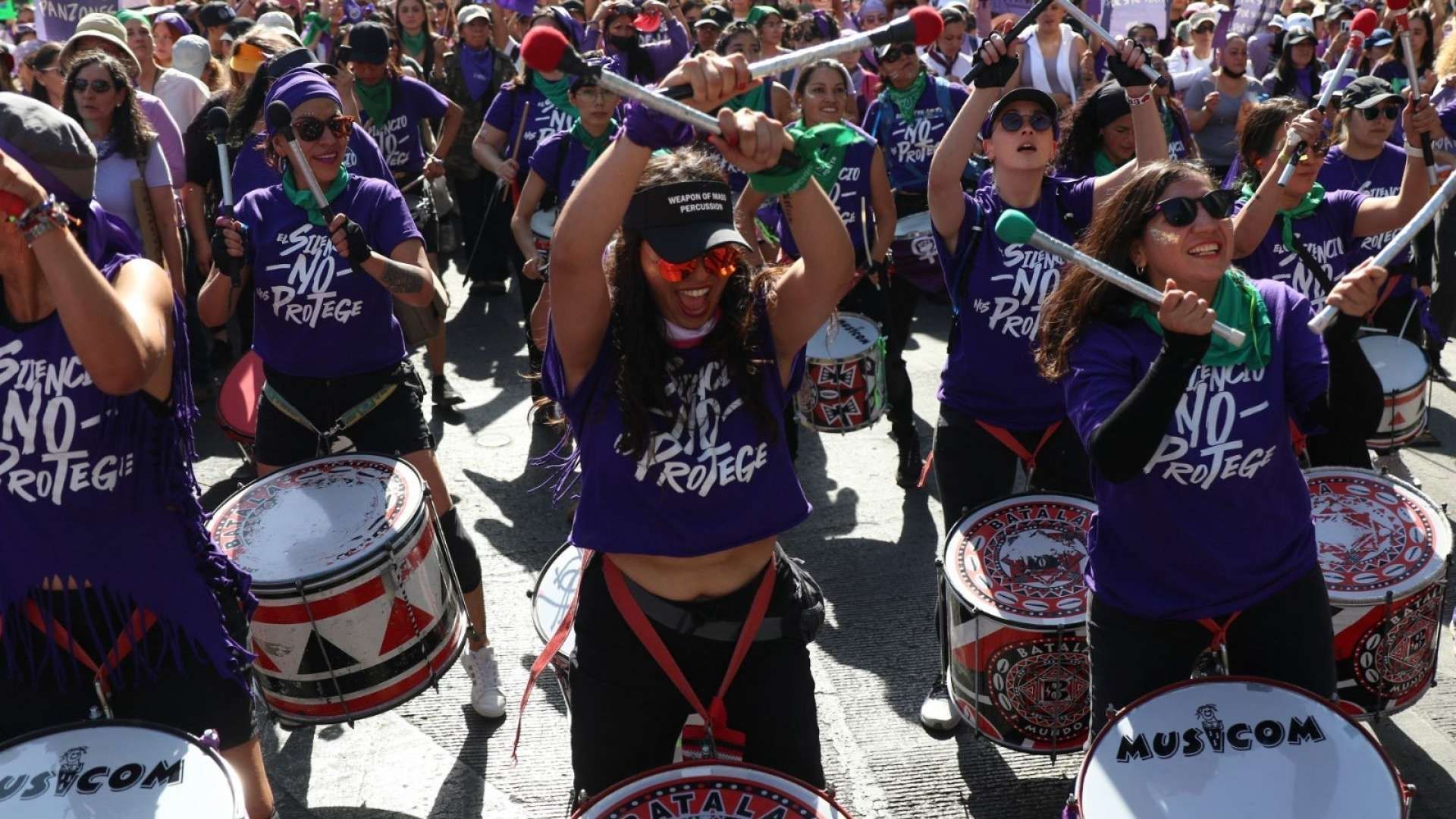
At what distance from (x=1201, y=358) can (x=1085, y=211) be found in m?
1.77

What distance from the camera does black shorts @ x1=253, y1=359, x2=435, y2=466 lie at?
4.42m

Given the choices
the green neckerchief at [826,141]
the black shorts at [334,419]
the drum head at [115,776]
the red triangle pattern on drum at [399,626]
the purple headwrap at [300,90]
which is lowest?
the red triangle pattern on drum at [399,626]

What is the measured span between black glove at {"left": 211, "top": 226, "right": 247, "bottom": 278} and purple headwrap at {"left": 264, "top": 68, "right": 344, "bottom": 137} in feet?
1.15

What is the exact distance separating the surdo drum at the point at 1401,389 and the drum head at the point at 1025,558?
6.42 feet

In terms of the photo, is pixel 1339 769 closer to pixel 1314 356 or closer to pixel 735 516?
pixel 1314 356

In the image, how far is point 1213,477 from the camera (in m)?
2.89

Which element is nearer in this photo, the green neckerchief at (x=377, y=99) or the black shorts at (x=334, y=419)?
the black shorts at (x=334, y=419)

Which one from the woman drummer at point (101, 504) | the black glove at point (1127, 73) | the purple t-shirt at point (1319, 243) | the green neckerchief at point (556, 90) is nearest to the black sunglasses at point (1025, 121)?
the black glove at point (1127, 73)

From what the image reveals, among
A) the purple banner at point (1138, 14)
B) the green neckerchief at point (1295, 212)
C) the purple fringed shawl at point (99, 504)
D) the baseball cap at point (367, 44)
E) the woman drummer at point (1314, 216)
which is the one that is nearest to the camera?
the purple fringed shawl at point (99, 504)

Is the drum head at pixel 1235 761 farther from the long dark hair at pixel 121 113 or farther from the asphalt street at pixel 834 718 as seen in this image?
the long dark hair at pixel 121 113

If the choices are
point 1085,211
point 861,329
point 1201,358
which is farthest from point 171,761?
point 861,329

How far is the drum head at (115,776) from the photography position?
2.51 meters

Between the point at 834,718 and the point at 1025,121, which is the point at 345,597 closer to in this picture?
the point at 834,718

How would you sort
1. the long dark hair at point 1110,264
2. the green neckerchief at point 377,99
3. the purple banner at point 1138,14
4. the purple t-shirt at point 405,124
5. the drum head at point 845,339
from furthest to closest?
the purple banner at point 1138,14 → the purple t-shirt at point 405,124 → the green neckerchief at point 377,99 → the drum head at point 845,339 → the long dark hair at point 1110,264
